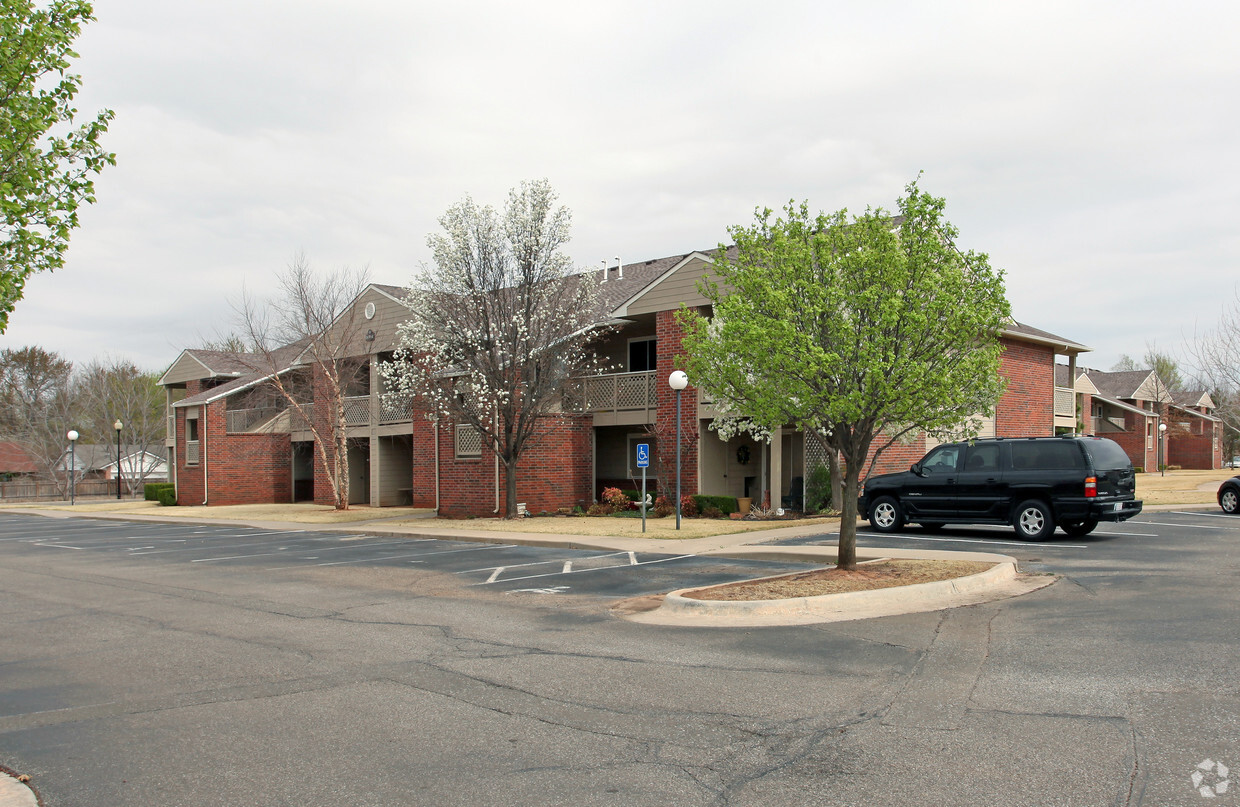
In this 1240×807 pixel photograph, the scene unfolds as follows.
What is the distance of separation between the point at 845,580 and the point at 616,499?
14.4 m

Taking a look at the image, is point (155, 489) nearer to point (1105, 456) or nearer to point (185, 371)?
point (185, 371)

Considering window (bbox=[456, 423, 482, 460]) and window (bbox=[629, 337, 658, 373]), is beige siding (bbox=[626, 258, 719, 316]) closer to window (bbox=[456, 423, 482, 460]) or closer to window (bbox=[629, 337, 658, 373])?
window (bbox=[629, 337, 658, 373])

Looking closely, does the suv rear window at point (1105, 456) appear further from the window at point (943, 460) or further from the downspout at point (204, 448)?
the downspout at point (204, 448)

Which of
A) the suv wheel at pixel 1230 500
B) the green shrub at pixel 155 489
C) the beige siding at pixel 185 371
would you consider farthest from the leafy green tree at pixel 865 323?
the beige siding at pixel 185 371

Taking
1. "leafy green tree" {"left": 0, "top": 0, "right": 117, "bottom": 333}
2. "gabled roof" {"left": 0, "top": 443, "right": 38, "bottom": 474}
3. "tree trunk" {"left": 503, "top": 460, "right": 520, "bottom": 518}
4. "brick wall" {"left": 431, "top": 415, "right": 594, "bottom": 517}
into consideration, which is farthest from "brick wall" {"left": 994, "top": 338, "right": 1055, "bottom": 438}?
"gabled roof" {"left": 0, "top": 443, "right": 38, "bottom": 474}

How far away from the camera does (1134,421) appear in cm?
5641

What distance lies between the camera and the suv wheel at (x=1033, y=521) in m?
16.5

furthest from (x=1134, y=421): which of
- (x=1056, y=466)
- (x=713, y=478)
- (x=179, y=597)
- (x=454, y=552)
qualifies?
(x=179, y=597)

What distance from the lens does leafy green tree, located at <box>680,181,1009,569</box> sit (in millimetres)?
11195

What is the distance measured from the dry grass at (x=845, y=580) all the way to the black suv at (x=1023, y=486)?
13.2 feet

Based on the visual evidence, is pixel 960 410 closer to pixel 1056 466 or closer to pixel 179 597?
pixel 1056 466

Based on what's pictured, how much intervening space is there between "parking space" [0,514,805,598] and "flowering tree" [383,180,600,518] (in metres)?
4.62

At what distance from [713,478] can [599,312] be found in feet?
20.0

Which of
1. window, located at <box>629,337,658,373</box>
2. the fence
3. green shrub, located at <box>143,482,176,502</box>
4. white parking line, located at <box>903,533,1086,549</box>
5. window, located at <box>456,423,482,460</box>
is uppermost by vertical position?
window, located at <box>629,337,658,373</box>
